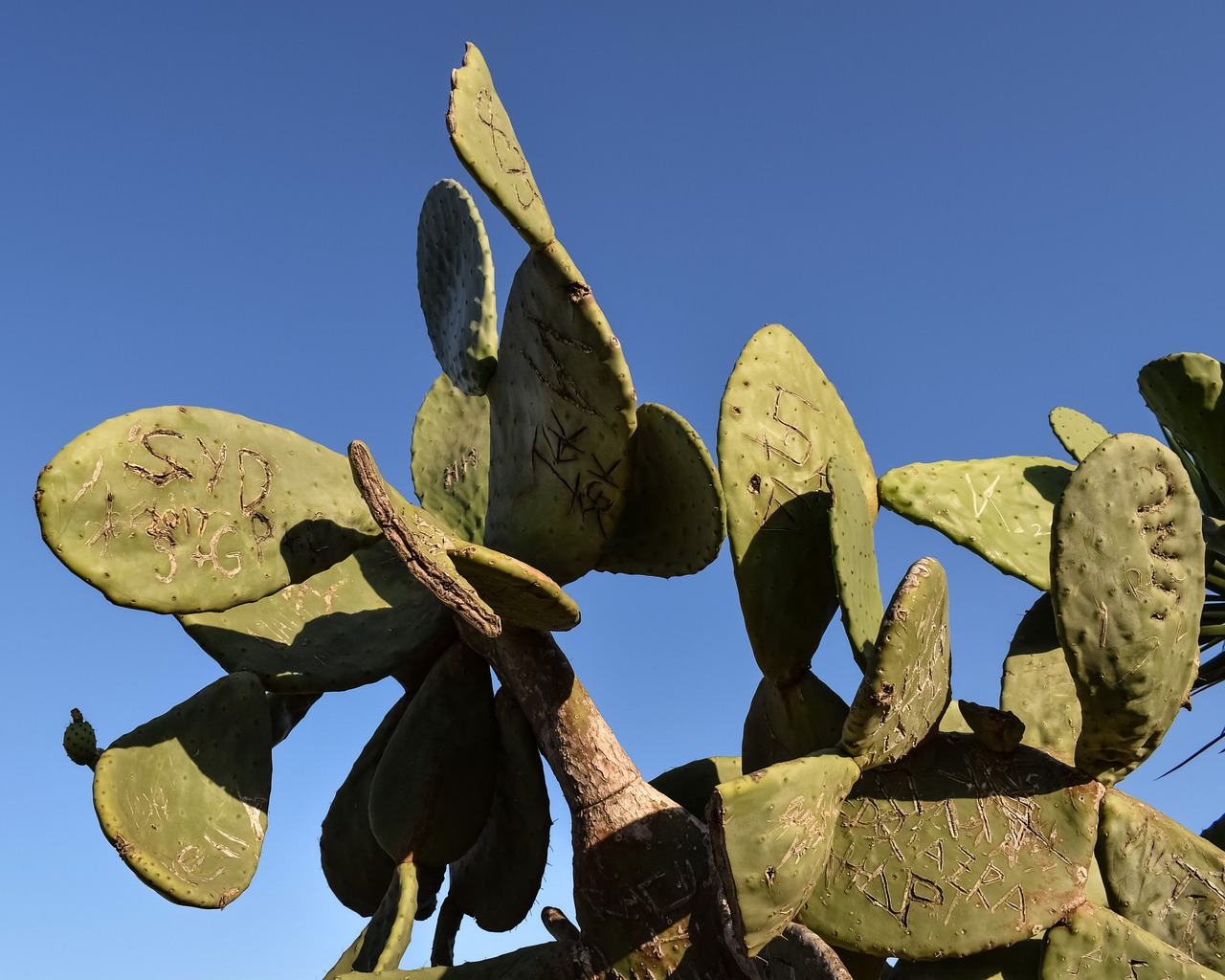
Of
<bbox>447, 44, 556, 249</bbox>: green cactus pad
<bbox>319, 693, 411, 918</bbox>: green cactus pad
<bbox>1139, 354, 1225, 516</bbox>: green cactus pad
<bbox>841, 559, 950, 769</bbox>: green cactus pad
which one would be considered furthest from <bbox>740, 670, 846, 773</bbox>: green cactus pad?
<bbox>1139, 354, 1225, 516</bbox>: green cactus pad

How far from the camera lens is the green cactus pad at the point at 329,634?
296cm

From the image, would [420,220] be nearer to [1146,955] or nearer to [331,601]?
[331,601]

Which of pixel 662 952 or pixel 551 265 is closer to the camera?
pixel 551 265

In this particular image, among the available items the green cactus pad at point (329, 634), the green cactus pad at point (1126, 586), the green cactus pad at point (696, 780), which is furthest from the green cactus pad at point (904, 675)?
the green cactus pad at point (329, 634)

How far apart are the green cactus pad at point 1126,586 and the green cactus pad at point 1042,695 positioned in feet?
1.05

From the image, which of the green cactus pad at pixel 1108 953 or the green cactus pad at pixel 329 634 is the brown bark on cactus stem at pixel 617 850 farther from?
the green cactus pad at pixel 1108 953

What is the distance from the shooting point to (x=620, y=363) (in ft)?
7.97

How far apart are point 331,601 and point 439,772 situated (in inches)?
20.3

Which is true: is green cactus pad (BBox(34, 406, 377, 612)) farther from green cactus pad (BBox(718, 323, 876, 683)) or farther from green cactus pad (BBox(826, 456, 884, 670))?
green cactus pad (BBox(826, 456, 884, 670))

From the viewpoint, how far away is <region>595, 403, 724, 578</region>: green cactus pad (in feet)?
8.67

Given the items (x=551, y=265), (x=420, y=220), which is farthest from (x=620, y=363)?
(x=420, y=220)

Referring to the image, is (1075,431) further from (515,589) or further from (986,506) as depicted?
(515,589)

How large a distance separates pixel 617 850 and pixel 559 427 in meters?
0.89

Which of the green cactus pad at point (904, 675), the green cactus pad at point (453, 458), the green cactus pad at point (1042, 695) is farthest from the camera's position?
the green cactus pad at point (453, 458)
